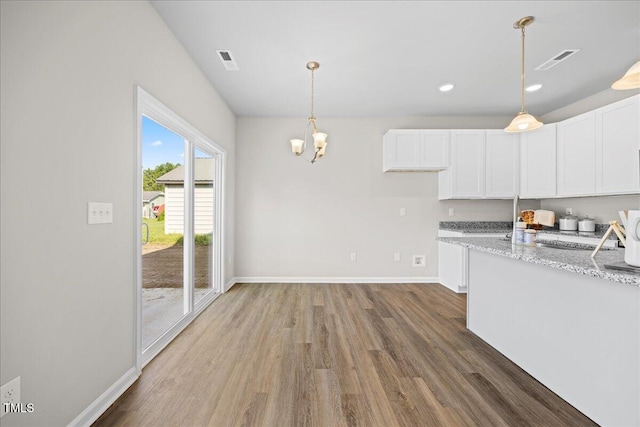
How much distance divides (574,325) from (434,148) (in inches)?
125

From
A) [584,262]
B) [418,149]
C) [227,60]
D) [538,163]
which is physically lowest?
[584,262]

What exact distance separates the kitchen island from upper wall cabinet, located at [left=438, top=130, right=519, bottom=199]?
2.24 meters

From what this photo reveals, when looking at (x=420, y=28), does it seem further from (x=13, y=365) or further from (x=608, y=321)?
(x=13, y=365)

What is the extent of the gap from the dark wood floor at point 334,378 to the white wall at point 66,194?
486mm

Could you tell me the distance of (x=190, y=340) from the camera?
2660mm

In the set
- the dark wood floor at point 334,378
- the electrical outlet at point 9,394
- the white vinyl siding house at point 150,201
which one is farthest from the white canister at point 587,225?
the electrical outlet at point 9,394

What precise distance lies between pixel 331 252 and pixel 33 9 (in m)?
4.10

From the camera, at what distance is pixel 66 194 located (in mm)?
1447

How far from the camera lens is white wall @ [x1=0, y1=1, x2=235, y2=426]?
1.20 metres

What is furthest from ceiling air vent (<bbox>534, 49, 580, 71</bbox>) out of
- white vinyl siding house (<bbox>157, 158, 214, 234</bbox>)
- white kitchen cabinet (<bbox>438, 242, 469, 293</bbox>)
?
white vinyl siding house (<bbox>157, 158, 214, 234</bbox>)

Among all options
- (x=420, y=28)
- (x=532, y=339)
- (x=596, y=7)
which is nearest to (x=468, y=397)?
(x=532, y=339)

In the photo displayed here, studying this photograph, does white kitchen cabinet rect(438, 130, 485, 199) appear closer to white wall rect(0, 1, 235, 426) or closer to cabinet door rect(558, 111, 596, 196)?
cabinet door rect(558, 111, 596, 196)

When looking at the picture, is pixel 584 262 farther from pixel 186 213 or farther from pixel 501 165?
pixel 501 165

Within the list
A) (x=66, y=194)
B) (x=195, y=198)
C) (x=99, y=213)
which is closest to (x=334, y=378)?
(x=99, y=213)
